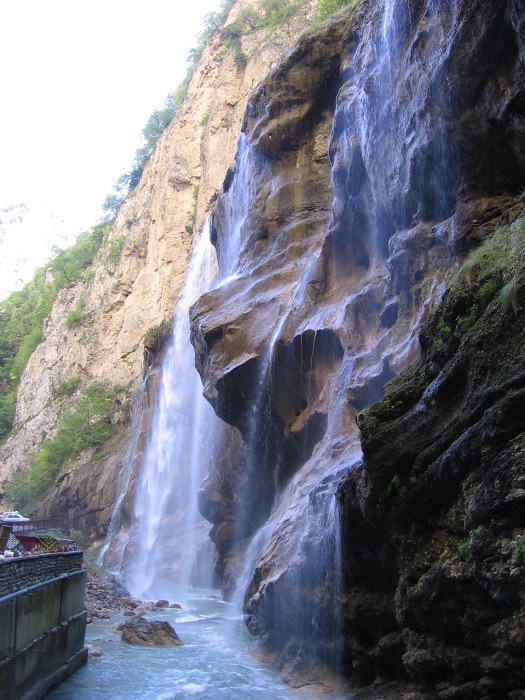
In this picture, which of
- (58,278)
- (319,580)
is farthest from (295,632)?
(58,278)

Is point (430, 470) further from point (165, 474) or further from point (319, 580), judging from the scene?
point (165, 474)

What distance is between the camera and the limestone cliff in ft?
132

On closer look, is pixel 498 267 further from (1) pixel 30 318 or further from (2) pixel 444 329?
(1) pixel 30 318

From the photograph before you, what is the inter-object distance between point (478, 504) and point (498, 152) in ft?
25.9

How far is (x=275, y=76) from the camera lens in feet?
73.2

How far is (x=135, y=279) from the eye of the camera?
2025 inches

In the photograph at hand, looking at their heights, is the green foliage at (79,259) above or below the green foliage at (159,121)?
below

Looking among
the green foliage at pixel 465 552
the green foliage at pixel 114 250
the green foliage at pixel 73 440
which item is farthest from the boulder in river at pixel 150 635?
the green foliage at pixel 114 250

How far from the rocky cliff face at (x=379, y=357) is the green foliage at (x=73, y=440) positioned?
22001 millimetres

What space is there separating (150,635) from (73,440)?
31.3 meters

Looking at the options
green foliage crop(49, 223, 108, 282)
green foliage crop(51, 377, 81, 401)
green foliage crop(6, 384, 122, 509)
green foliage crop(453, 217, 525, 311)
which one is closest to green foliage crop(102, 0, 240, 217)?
green foliage crop(49, 223, 108, 282)

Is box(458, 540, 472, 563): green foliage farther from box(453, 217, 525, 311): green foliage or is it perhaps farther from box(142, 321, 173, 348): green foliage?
box(142, 321, 173, 348): green foliage

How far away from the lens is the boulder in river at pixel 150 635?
14.9m

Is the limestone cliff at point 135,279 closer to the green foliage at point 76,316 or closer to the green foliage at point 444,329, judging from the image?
the green foliage at point 76,316
